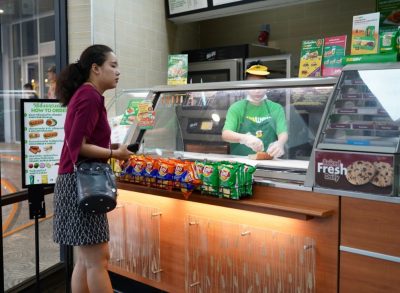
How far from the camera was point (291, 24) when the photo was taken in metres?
5.07

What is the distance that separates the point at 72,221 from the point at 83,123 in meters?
0.56

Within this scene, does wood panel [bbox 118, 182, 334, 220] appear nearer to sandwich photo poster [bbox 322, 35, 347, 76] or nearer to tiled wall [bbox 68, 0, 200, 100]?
sandwich photo poster [bbox 322, 35, 347, 76]

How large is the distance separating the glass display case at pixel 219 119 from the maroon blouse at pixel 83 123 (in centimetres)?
69

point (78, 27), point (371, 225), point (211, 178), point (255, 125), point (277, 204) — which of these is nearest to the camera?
point (371, 225)

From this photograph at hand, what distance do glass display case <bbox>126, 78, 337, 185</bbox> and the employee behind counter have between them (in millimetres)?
50

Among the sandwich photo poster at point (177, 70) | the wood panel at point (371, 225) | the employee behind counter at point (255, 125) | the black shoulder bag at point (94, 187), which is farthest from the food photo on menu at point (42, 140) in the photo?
the wood panel at point (371, 225)

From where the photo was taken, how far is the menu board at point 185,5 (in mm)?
4656

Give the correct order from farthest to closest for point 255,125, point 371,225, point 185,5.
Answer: point 185,5
point 255,125
point 371,225

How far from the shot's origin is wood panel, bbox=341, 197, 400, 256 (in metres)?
1.86

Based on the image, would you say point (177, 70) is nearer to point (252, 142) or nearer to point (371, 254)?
point (252, 142)

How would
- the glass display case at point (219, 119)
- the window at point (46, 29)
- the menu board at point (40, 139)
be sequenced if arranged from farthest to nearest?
the window at point (46, 29) → the menu board at point (40, 139) → the glass display case at point (219, 119)

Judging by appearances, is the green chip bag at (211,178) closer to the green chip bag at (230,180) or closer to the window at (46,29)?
the green chip bag at (230,180)

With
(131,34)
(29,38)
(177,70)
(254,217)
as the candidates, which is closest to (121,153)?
(254,217)

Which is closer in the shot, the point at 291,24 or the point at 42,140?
the point at 42,140
